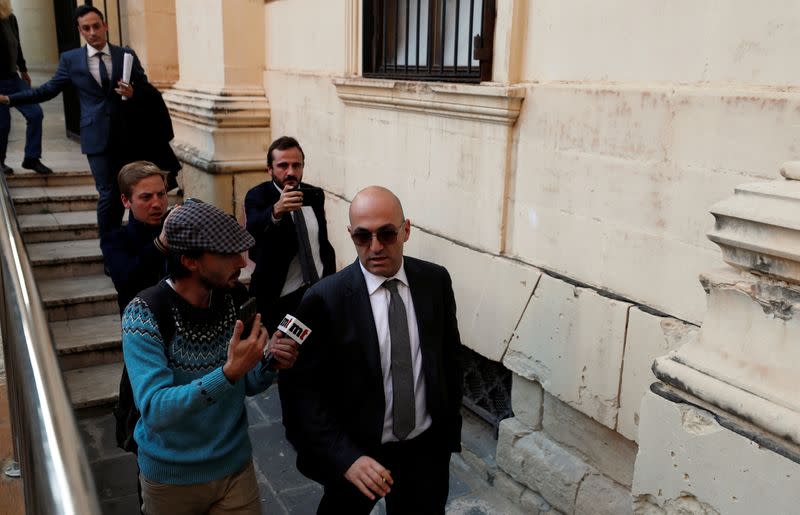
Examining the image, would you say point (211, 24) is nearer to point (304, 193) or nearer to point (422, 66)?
point (422, 66)

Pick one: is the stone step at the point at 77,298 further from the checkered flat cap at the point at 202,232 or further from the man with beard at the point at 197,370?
the checkered flat cap at the point at 202,232

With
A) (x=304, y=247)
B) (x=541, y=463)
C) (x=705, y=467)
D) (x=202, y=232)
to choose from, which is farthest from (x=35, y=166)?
(x=705, y=467)

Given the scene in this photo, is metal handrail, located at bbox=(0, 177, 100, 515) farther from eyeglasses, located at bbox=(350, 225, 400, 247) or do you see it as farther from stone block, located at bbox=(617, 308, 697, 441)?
stone block, located at bbox=(617, 308, 697, 441)

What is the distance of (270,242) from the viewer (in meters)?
4.14

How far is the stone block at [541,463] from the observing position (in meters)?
3.64

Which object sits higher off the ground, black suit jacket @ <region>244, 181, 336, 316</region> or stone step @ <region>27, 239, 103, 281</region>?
black suit jacket @ <region>244, 181, 336, 316</region>

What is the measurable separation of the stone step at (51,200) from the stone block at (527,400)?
16.6 feet

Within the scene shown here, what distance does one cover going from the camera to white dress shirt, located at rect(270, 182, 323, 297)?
4.21 metres

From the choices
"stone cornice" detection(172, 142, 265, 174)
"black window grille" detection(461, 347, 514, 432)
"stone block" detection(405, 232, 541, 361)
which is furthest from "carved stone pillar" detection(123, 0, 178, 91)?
"black window grille" detection(461, 347, 514, 432)

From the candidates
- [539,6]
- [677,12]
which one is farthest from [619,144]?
[539,6]

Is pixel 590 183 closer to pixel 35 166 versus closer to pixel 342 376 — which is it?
pixel 342 376

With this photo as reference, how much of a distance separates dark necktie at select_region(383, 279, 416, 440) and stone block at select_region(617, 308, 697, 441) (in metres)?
1.05

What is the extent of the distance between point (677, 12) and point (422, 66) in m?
2.15

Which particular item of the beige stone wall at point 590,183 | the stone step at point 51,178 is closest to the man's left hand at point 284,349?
the beige stone wall at point 590,183
